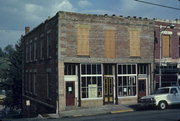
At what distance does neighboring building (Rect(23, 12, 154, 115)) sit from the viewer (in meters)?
23.5

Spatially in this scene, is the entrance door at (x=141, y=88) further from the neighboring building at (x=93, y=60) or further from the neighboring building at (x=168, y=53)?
the neighboring building at (x=168, y=53)

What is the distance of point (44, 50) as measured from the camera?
27562 millimetres

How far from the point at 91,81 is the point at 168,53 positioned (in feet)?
29.8

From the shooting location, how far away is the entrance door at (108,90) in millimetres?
25359

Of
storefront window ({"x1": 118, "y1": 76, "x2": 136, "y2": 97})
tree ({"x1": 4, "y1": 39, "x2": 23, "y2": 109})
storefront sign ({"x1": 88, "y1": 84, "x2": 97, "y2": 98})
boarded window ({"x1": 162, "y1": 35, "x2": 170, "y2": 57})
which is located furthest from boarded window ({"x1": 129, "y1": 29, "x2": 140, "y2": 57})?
tree ({"x1": 4, "y1": 39, "x2": 23, "y2": 109})

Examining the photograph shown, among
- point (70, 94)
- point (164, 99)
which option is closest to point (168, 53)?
point (164, 99)

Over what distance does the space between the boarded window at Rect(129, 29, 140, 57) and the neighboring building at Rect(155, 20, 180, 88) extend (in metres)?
2.18

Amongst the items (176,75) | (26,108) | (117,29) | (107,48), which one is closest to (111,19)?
(117,29)

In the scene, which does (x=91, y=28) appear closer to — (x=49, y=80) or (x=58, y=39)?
(x=58, y=39)

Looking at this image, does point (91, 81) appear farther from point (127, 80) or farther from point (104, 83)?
point (127, 80)

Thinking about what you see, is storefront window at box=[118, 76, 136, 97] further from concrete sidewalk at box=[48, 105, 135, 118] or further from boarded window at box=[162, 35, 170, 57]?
boarded window at box=[162, 35, 170, 57]

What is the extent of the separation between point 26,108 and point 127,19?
1780 cm

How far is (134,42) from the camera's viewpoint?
26656 mm

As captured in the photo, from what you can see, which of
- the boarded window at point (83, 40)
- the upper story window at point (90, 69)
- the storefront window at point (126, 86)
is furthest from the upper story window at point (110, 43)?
the storefront window at point (126, 86)
